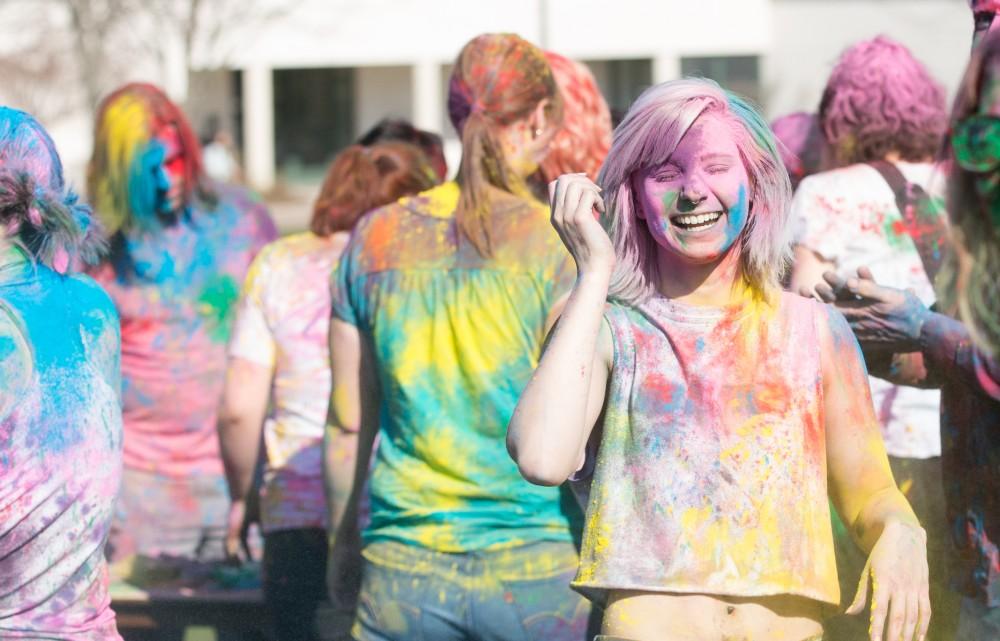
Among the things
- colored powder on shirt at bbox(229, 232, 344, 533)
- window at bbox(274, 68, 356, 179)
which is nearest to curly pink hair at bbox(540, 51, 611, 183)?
colored powder on shirt at bbox(229, 232, 344, 533)

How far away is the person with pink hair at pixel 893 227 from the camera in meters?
4.16

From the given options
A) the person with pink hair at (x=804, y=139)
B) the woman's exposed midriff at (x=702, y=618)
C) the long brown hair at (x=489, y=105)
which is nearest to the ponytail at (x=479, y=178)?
the long brown hair at (x=489, y=105)

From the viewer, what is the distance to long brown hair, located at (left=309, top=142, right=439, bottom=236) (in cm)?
492

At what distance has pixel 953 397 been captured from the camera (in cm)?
324

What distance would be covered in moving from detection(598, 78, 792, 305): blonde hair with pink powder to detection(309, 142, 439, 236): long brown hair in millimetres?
2092

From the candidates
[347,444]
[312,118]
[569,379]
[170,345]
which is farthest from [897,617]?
[312,118]

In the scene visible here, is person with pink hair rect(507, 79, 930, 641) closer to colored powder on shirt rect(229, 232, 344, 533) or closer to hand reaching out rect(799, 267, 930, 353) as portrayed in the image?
hand reaching out rect(799, 267, 930, 353)

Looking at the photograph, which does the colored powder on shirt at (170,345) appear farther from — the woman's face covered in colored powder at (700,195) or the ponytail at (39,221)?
the woman's face covered in colored powder at (700,195)

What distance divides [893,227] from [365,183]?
1.69 m

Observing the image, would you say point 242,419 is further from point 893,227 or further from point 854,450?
point 854,450

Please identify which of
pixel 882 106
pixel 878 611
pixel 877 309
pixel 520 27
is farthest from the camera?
pixel 520 27

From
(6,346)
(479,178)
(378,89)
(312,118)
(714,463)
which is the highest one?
(479,178)

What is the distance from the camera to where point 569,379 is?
8.66 feet

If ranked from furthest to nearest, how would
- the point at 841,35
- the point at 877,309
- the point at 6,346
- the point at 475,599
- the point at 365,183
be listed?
the point at 841,35 < the point at 365,183 < the point at 475,599 < the point at 877,309 < the point at 6,346
